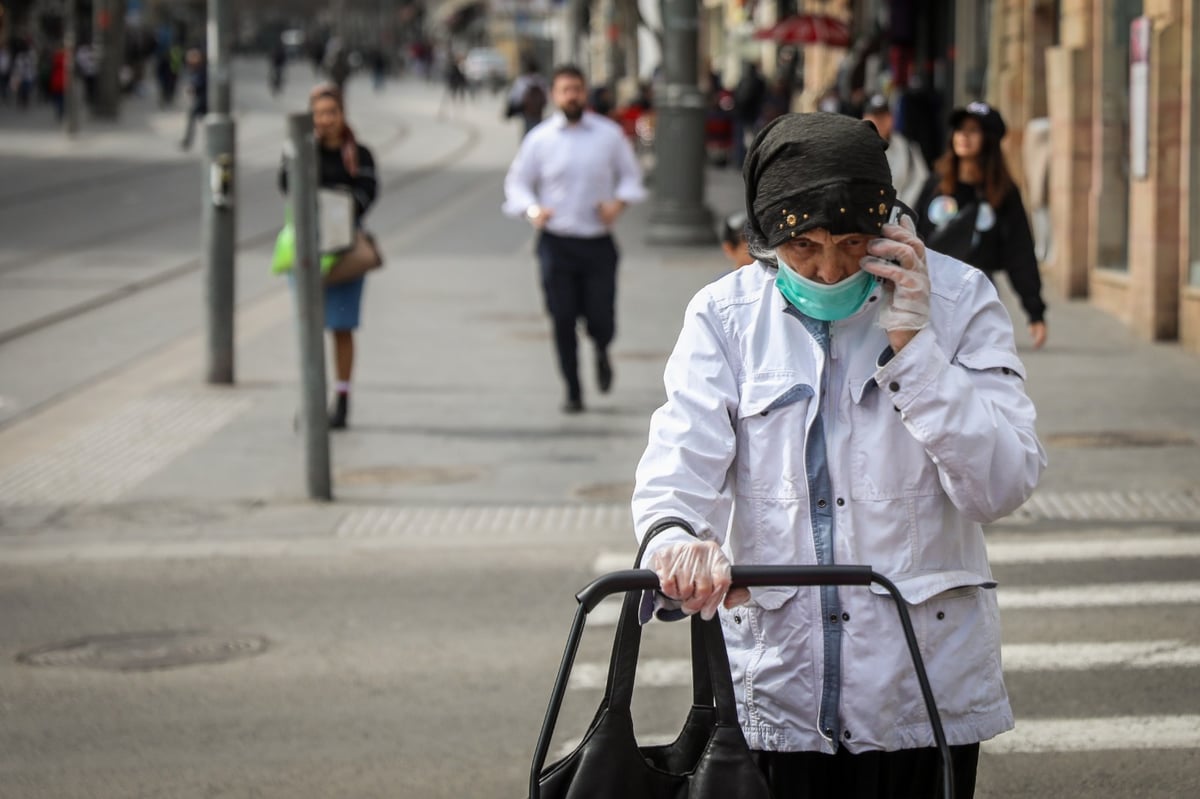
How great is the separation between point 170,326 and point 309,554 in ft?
29.4

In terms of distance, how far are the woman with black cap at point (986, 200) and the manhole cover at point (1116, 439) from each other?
2.37 feet

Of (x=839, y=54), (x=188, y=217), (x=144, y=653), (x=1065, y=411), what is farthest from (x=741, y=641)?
(x=839, y=54)

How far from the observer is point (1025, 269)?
408 inches

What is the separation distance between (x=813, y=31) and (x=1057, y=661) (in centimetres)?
2396

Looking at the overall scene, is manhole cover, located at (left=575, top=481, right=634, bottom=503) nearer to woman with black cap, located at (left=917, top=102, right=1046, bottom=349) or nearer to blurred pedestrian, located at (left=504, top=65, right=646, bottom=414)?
woman with black cap, located at (left=917, top=102, right=1046, bottom=349)

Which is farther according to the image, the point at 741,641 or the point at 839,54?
the point at 839,54

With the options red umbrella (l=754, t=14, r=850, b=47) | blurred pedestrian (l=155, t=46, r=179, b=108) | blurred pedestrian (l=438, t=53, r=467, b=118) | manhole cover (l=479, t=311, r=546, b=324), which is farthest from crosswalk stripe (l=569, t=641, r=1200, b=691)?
blurred pedestrian (l=438, t=53, r=467, b=118)

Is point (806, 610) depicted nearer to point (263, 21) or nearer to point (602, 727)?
point (602, 727)

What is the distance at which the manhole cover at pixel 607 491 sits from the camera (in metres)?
9.77

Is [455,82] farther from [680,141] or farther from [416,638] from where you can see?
[416,638]

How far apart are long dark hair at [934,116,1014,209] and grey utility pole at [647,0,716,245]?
12018 mm

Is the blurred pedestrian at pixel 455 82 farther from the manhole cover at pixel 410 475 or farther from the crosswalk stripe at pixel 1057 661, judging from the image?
the crosswalk stripe at pixel 1057 661

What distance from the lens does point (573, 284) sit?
12.0 meters

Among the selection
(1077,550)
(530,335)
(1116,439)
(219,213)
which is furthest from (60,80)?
(1077,550)
